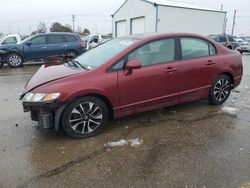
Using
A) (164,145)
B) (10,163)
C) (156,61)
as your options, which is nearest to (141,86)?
(156,61)

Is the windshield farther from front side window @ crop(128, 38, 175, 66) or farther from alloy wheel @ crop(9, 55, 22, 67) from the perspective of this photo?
alloy wheel @ crop(9, 55, 22, 67)

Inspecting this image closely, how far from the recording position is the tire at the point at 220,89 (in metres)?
5.35

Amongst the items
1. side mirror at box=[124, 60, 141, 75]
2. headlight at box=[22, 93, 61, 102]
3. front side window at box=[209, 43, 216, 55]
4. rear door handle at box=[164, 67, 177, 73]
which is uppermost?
front side window at box=[209, 43, 216, 55]

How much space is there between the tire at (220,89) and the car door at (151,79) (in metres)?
1.03

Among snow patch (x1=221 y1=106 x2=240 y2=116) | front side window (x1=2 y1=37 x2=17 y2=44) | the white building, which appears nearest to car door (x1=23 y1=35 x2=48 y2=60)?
front side window (x1=2 y1=37 x2=17 y2=44)

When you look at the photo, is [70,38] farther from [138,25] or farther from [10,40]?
[138,25]

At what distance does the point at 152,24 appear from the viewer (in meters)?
26.9

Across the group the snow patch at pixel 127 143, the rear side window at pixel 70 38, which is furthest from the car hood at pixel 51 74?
the rear side window at pixel 70 38

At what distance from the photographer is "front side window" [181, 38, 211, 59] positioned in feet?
16.0

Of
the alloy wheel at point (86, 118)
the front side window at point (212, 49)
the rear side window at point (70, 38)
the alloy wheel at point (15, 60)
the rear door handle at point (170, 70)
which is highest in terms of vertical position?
the front side window at point (212, 49)

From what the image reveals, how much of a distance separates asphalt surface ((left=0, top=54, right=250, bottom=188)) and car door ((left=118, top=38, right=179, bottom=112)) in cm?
41

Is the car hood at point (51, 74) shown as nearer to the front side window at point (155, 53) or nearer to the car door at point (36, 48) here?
the front side window at point (155, 53)

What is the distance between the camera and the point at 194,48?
16.6 feet

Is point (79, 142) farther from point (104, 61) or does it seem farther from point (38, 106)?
point (104, 61)
